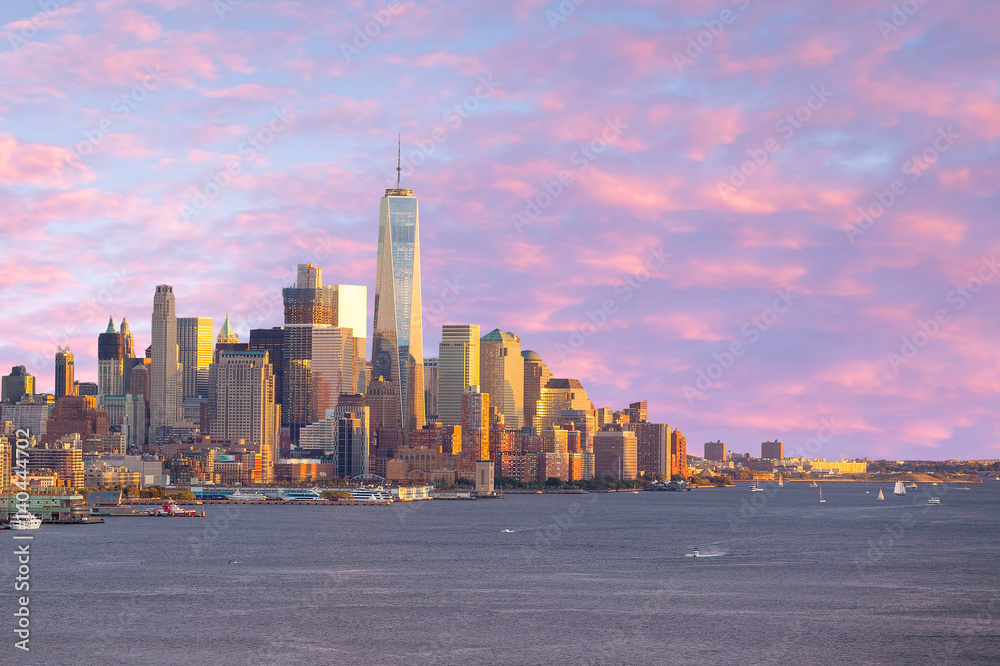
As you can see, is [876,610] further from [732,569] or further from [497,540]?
[497,540]

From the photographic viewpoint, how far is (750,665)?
256ft

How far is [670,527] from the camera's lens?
19612 cm

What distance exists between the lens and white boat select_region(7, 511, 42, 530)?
172625 millimetres

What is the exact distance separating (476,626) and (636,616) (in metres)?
12.7

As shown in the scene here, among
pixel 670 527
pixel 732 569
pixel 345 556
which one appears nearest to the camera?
pixel 732 569

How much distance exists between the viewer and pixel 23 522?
565ft

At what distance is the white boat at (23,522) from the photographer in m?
173

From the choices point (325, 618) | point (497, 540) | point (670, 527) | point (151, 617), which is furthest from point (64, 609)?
point (670, 527)

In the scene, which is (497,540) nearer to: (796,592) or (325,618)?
(796,592)

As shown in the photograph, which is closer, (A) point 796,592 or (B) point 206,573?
(A) point 796,592

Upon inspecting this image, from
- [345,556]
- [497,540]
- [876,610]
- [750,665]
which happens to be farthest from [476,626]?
[497,540]

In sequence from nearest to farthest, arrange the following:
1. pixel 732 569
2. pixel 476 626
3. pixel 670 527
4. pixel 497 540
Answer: pixel 476 626 < pixel 732 569 < pixel 497 540 < pixel 670 527

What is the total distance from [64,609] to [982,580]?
78331 mm

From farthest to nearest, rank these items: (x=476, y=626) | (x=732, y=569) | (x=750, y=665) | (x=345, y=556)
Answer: (x=345, y=556)
(x=732, y=569)
(x=476, y=626)
(x=750, y=665)
